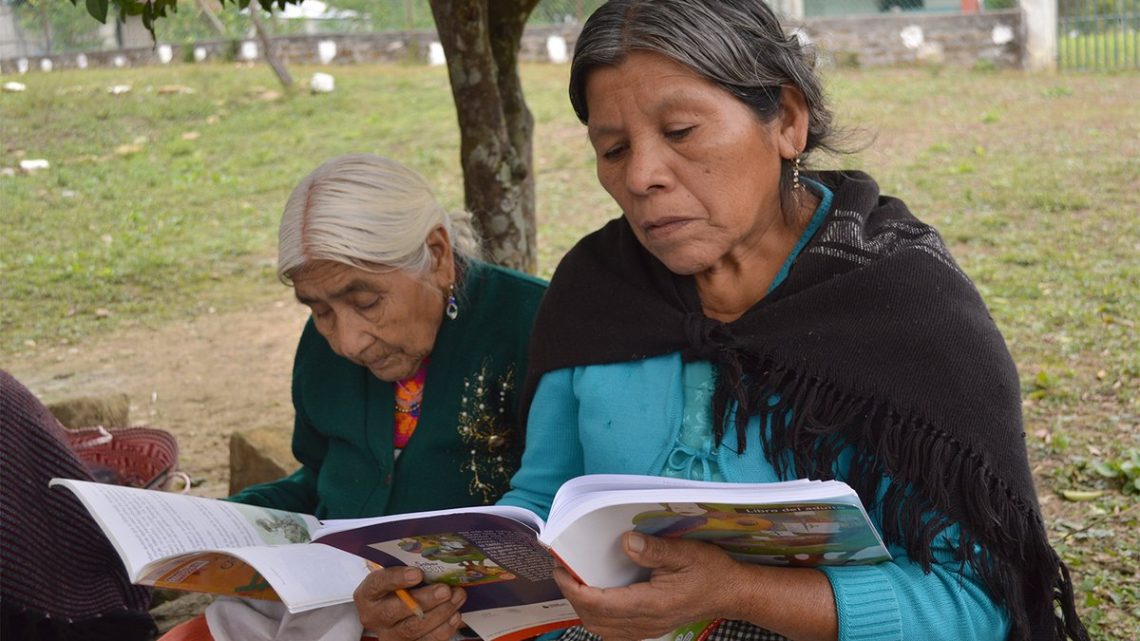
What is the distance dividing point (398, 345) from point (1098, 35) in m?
11.5

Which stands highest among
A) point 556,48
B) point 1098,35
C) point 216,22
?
point 216,22

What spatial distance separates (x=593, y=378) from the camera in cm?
219

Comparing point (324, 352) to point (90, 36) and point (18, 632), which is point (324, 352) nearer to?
point (18, 632)

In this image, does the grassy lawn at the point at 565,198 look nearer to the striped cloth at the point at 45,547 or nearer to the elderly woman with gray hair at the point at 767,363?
the elderly woman with gray hair at the point at 767,363

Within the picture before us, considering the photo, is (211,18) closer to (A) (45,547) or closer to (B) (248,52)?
(B) (248,52)

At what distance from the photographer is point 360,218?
266cm

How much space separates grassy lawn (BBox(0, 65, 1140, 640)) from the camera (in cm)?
441

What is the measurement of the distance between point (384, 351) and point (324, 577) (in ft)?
2.25

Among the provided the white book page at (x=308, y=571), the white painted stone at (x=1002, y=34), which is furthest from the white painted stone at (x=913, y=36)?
the white book page at (x=308, y=571)

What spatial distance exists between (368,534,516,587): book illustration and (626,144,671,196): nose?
2.13 feet

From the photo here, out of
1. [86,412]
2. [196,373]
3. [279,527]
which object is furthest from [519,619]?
[196,373]

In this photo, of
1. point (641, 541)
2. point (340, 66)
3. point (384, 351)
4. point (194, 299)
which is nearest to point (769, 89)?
point (641, 541)

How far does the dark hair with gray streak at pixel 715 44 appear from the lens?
194 centimetres

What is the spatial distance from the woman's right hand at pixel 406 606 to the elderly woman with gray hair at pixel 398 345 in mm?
543
